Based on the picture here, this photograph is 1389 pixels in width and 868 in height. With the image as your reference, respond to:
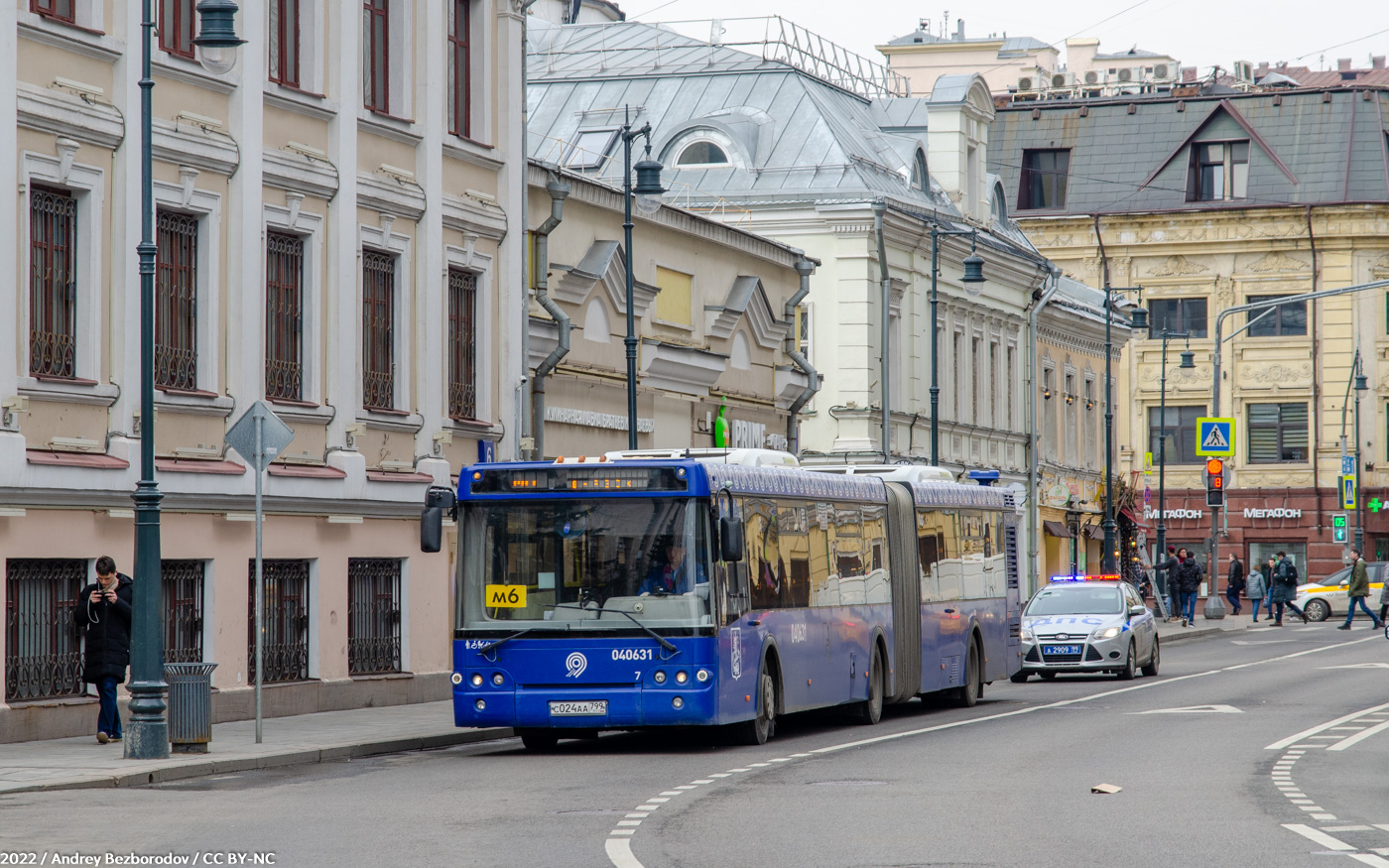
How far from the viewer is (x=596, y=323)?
108 feet

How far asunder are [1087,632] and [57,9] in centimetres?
1835

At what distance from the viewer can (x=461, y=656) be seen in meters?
20.2

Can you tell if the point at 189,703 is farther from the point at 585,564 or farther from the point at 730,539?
the point at 730,539

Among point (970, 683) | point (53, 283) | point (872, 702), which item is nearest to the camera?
point (53, 283)

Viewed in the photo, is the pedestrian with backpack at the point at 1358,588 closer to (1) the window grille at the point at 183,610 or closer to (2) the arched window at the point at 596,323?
(2) the arched window at the point at 596,323

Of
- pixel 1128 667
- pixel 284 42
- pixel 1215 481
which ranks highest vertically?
pixel 284 42

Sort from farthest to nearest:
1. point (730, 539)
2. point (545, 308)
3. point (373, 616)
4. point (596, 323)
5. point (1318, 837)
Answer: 1. point (596, 323)
2. point (545, 308)
3. point (373, 616)
4. point (730, 539)
5. point (1318, 837)

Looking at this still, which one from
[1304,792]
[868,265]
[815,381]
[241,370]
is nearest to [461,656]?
[241,370]

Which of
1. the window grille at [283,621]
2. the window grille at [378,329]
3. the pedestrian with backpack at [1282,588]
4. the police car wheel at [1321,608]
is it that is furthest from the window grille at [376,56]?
the police car wheel at [1321,608]

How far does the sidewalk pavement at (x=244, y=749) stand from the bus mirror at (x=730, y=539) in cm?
369

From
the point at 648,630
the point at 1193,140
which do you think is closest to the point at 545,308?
the point at 648,630

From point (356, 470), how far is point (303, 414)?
1229mm

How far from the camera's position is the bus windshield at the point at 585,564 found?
65.1ft

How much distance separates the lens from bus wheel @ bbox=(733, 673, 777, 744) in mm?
21047
